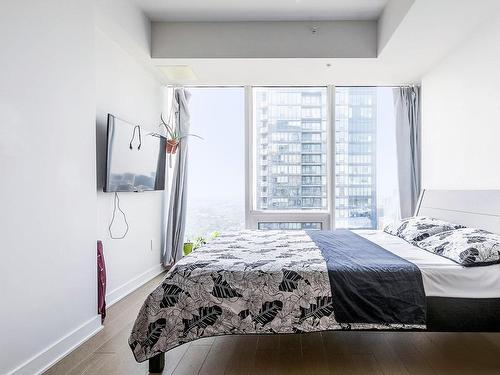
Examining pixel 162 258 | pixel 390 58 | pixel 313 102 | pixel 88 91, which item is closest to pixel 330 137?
pixel 313 102

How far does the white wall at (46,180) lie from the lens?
6.13 feet

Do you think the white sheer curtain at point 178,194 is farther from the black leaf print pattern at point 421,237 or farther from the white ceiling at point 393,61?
the black leaf print pattern at point 421,237

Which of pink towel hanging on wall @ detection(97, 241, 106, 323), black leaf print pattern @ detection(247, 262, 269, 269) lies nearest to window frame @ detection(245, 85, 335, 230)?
pink towel hanging on wall @ detection(97, 241, 106, 323)

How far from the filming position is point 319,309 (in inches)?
80.5

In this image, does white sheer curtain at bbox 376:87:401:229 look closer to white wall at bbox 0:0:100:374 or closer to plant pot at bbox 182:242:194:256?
plant pot at bbox 182:242:194:256

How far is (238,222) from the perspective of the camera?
506 cm

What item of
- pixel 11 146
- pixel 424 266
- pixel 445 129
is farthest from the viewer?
pixel 445 129

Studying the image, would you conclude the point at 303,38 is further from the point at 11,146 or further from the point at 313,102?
the point at 11,146

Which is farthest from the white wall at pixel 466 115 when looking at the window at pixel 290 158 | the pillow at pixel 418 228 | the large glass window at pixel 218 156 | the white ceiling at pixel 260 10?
the large glass window at pixel 218 156

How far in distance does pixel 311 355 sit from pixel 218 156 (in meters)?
3.30

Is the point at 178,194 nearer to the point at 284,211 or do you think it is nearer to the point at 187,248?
the point at 187,248

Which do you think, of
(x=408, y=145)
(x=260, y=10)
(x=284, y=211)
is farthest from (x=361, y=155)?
(x=260, y=10)

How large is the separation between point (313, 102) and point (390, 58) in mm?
1367

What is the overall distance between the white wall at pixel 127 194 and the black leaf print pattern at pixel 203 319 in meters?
1.56
